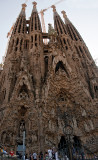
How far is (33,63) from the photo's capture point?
62.2 feet

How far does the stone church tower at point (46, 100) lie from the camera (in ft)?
41.1

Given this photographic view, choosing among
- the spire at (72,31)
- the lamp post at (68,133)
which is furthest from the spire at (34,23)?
the lamp post at (68,133)

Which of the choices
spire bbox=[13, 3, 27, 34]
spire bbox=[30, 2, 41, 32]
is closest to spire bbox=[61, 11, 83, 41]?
spire bbox=[30, 2, 41, 32]

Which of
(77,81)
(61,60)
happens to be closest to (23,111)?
(77,81)

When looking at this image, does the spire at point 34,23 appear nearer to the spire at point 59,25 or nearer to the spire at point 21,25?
the spire at point 21,25

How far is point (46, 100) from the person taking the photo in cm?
1434

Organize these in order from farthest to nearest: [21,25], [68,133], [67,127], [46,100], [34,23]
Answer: [34,23] → [21,25] → [67,127] → [46,100] → [68,133]

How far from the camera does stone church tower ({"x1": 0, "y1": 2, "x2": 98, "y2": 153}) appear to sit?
1252 cm

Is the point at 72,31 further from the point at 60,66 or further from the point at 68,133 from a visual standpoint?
the point at 68,133

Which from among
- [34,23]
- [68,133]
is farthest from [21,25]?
[68,133]

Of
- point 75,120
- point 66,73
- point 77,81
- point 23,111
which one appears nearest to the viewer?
point 23,111

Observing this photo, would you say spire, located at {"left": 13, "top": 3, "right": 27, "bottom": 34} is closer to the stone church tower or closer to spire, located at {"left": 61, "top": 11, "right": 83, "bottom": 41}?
the stone church tower

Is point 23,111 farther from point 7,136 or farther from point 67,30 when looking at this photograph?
point 67,30

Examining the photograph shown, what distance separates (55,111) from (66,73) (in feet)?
16.7
